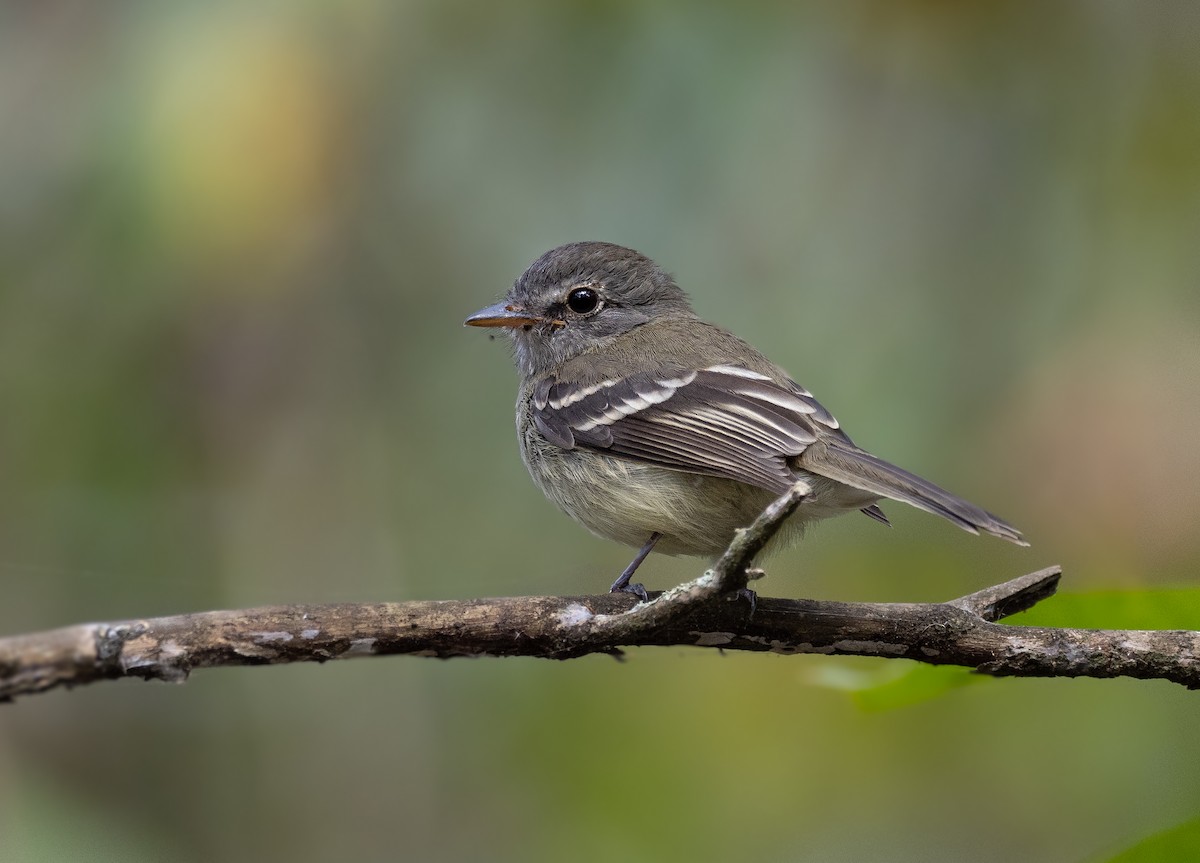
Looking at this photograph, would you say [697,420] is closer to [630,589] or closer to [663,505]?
[663,505]

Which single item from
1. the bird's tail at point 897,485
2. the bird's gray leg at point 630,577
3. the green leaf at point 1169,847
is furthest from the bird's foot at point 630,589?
the green leaf at point 1169,847

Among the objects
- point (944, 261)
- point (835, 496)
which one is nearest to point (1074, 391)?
point (944, 261)

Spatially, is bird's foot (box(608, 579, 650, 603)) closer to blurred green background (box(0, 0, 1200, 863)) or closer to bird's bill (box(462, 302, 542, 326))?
blurred green background (box(0, 0, 1200, 863))

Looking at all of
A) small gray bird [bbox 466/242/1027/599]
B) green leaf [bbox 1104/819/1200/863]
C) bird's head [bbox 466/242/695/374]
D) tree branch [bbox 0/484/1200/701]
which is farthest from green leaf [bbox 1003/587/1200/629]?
bird's head [bbox 466/242/695/374]

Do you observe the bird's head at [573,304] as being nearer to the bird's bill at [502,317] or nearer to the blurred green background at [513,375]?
the bird's bill at [502,317]

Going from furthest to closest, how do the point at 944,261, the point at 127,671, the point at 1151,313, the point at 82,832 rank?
1. the point at 944,261
2. the point at 1151,313
3. the point at 82,832
4. the point at 127,671

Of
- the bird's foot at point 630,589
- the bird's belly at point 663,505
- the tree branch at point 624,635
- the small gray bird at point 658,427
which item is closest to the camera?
the tree branch at point 624,635

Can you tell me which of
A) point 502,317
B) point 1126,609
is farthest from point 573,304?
point 1126,609

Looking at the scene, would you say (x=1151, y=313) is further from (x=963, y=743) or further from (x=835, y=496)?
(x=835, y=496)
